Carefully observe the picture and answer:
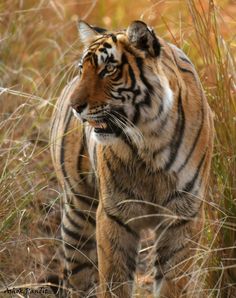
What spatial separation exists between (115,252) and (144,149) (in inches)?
22.1

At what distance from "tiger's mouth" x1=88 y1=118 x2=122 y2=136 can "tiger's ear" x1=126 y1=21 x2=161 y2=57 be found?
37 centimetres

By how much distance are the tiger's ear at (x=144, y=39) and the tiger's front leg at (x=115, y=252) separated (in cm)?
83

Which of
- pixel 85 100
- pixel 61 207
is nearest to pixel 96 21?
pixel 61 207

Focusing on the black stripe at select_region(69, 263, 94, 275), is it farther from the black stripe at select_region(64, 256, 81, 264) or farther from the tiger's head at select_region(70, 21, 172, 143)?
the tiger's head at select_region(70, 21, 172, 143)

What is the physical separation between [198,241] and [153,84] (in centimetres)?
83

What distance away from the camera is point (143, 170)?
457 centimetres

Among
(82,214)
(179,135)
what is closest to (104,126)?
(179,135)

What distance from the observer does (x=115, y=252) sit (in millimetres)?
4695

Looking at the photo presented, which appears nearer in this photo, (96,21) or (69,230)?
(69,230)

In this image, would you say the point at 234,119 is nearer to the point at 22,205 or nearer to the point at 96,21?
the point at 22,205

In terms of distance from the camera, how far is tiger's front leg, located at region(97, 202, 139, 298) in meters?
4.66

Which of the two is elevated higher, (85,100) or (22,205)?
(85,100)

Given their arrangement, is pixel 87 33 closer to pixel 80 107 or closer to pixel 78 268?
pixel 80 107

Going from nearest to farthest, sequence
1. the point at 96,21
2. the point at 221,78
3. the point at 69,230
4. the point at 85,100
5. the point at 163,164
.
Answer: the point at 85,100
the point at 163,164
the point at 221,78
the point at 69,230
the point at 96,21
